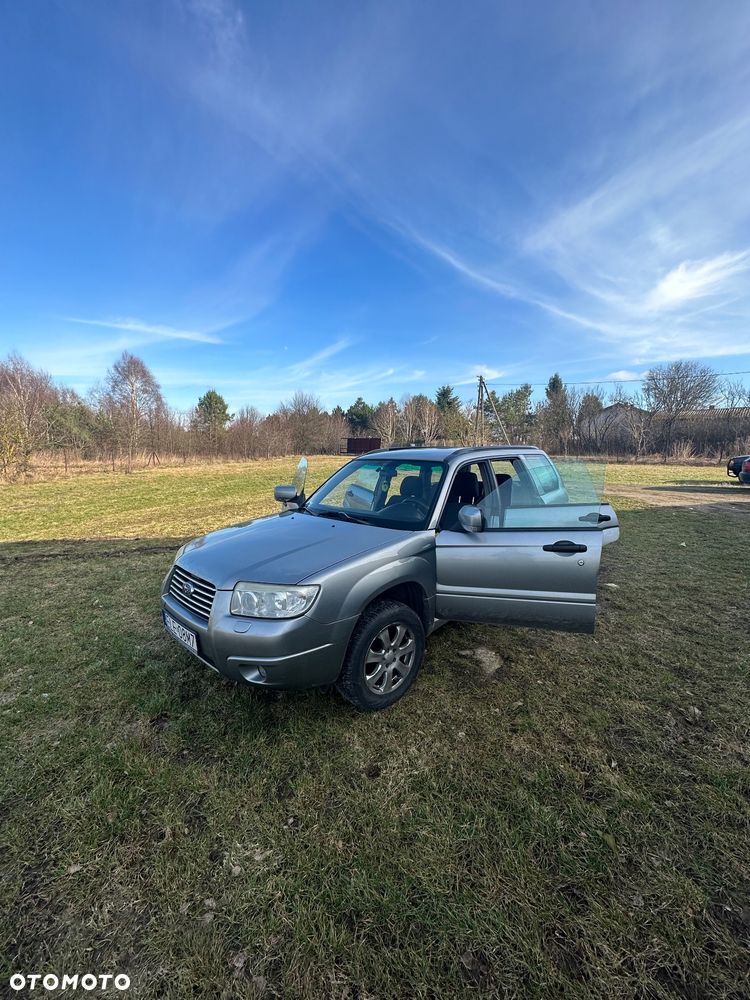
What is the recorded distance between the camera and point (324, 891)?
176 centimetres

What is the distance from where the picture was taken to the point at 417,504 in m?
3.47

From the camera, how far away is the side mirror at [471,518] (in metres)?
3.04

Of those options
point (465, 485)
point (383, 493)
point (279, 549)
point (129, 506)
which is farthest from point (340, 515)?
point (129, 506)

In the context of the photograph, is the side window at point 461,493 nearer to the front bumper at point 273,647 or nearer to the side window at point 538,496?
the side window at point 538,496

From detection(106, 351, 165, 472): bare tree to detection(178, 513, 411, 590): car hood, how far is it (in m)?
28.1

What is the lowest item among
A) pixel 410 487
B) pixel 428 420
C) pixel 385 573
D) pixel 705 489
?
pixel 705 489

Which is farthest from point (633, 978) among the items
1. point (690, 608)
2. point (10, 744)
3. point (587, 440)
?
point (587, 440)

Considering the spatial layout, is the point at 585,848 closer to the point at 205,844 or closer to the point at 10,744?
the point at 205,844

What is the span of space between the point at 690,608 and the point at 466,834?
4118 mm

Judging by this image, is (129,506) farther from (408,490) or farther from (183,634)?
(408,490)


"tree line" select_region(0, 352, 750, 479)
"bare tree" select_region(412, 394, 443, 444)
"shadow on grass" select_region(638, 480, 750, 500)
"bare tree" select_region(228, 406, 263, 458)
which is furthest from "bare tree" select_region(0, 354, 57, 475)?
"bare tree" select_region(412, 394, 443, 444)

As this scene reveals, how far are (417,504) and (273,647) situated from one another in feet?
5.40

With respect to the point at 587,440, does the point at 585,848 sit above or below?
below

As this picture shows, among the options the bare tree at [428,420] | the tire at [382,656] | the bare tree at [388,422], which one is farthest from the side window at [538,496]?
the bare tree at [388,422]
